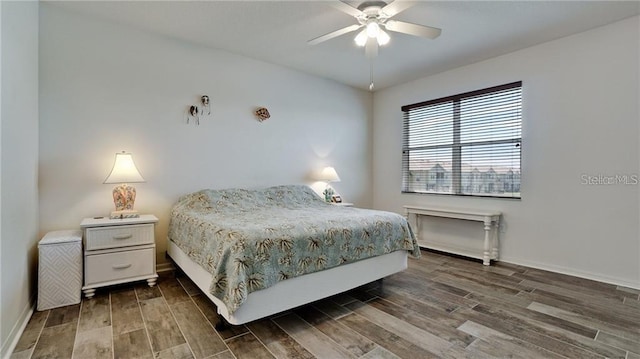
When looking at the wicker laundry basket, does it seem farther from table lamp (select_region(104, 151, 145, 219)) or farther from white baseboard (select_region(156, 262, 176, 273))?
white baseboard (select_region(156, 262, 176, 273))

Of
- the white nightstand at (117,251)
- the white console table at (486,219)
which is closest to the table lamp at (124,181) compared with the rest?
the white nightstand at (117,251)

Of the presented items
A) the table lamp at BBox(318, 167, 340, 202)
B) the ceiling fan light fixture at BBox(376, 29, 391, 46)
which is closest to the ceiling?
the ceiling fan light fixture at BBox(376, 29, 391, 46)

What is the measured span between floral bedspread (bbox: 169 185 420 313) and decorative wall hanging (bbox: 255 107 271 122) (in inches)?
45.0

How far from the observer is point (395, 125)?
513 cm

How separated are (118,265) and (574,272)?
4.45m

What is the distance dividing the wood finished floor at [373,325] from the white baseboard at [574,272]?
13cm

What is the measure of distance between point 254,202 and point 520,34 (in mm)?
3326

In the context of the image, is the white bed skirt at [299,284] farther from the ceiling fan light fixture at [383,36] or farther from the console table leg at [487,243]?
the ceiling fan light fixture at [383,36]

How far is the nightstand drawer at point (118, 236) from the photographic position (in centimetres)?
262

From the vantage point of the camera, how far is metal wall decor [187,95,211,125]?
11.6 feet

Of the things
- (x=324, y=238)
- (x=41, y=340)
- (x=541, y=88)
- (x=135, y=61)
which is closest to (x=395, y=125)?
(x=541, y=88)

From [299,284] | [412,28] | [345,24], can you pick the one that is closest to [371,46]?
[345,24]

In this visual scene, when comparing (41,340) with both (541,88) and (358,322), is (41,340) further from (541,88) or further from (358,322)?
(541,88)

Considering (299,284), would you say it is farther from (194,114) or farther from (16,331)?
(194,114)
